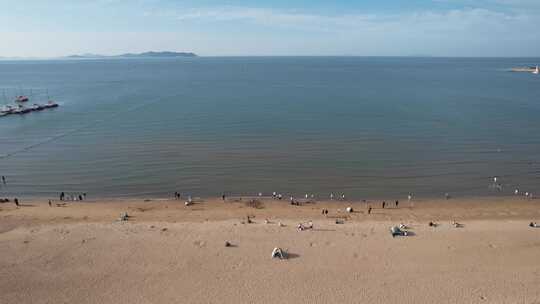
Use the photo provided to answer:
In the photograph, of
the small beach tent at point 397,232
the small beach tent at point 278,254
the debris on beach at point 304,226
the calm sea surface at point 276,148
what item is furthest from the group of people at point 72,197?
the small beach tent at point 397,232

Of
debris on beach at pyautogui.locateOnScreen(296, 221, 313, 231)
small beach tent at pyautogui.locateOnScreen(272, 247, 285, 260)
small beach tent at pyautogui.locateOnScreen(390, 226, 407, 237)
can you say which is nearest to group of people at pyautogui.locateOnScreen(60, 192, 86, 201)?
debris on beach at pyautogui.locateOnScreen(296, 221, 313, 231)

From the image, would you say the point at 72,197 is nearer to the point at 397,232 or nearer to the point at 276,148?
the point at 276,148

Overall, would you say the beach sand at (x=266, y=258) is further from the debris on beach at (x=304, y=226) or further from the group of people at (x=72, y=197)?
the group of people at (x=72, y=197)

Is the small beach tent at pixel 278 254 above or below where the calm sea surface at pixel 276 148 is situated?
below

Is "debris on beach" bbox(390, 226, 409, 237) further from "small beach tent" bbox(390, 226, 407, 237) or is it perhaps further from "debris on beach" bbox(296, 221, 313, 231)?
"debris on beach" bbox(296, 221, 313, 231)

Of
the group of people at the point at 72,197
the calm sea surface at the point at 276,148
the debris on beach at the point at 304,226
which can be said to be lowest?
the group of people at the point at 72,197

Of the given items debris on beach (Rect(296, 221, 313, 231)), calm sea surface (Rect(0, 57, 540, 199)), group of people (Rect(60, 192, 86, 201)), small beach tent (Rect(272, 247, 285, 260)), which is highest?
calm sea surface (Rect(0, 57, 540, 199))

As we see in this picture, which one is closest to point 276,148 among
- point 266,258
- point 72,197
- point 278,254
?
point 72,197

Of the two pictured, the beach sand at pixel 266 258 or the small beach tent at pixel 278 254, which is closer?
the beach sand at pixel 266 258

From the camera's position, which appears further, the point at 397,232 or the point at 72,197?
the point at 72,197
